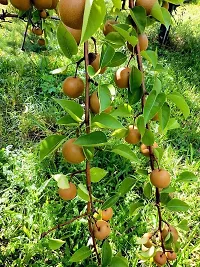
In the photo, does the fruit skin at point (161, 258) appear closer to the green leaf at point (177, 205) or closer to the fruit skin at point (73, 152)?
the green leaf at point (177, 205)

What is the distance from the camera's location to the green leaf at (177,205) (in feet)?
2.09

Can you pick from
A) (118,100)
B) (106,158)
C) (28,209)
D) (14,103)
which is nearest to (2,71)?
(14,103)

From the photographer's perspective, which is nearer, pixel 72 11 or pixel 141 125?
pixel 72 11

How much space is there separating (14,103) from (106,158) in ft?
2.38

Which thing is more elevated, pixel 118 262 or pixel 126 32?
pixel 126 32

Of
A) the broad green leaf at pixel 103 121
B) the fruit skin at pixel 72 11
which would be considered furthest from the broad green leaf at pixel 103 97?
the fruit skin at pixel 72 11

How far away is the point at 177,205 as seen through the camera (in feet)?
2.10

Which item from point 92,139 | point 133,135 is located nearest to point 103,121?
point 92,139

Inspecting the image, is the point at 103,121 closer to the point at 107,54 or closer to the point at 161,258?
the point at 107,54

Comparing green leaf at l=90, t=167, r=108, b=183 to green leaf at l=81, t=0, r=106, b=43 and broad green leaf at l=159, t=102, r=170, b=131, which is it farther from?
green leaf at l=81, t=0, r=106, b=43

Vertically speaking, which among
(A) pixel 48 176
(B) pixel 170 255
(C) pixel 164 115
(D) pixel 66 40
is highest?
(D) pixel 66 40

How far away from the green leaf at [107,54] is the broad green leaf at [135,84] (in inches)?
2.0

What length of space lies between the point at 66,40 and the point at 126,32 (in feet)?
0.26

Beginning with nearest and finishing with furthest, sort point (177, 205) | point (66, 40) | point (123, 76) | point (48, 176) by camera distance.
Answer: point (66, 40) < point (123, 76) < point (177, 205) < point (48, 176)
